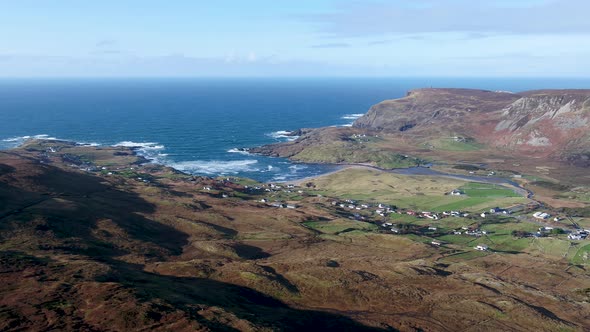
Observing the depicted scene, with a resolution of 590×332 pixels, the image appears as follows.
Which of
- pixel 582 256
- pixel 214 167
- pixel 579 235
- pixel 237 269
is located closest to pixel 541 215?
pixel 579 235

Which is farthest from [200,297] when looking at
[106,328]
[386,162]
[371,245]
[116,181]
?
[386,162]

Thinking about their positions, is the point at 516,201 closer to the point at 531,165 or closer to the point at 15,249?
the point at 531,165

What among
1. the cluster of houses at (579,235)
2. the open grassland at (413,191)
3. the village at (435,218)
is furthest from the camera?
the open grassland at (413,191)

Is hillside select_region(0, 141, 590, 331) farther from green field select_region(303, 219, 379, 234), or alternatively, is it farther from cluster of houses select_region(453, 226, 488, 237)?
cluster of houses select_region(453, 226, 488, 237)

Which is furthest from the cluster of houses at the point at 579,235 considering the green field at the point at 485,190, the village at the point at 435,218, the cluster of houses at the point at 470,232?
the green field at the point at 485,190

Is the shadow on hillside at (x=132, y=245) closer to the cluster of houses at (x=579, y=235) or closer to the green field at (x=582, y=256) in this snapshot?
the green field at (x=582, y=256)
